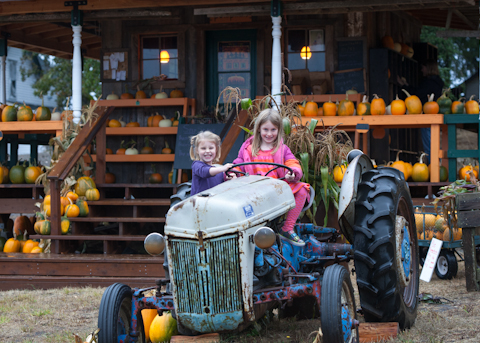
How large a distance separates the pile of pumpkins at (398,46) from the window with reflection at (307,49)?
3.83 ft

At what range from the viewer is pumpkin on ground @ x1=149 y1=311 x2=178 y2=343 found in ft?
12.4

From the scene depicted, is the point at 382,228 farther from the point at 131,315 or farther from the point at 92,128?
the point at 92,128

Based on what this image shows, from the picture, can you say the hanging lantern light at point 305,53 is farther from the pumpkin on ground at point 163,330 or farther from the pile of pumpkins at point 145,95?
the pumpkin on ground at point 163,330

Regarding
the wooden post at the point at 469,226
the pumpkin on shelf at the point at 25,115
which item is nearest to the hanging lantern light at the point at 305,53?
the pumpkin on shelf at the point at 25,115

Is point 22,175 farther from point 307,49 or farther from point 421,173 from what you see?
point 421,173

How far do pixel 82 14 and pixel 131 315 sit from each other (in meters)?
7.06

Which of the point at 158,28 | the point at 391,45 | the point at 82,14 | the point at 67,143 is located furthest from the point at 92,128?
the point at 391,45

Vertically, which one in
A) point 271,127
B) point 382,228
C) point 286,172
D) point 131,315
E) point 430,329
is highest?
point 271,127

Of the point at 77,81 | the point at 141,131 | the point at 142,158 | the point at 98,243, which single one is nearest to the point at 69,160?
the point at 98,243

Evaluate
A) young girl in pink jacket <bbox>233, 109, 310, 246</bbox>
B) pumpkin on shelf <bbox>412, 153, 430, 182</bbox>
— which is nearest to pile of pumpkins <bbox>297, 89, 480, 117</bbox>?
pumpkin on shelf <bbox>412, 153, 430, 182</bbox>

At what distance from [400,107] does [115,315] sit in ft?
20.1

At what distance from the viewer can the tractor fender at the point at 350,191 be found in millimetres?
3877

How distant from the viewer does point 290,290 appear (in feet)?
10.1

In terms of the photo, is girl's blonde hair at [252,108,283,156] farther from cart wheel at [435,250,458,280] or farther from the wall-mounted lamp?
the wall-mounted lamp
